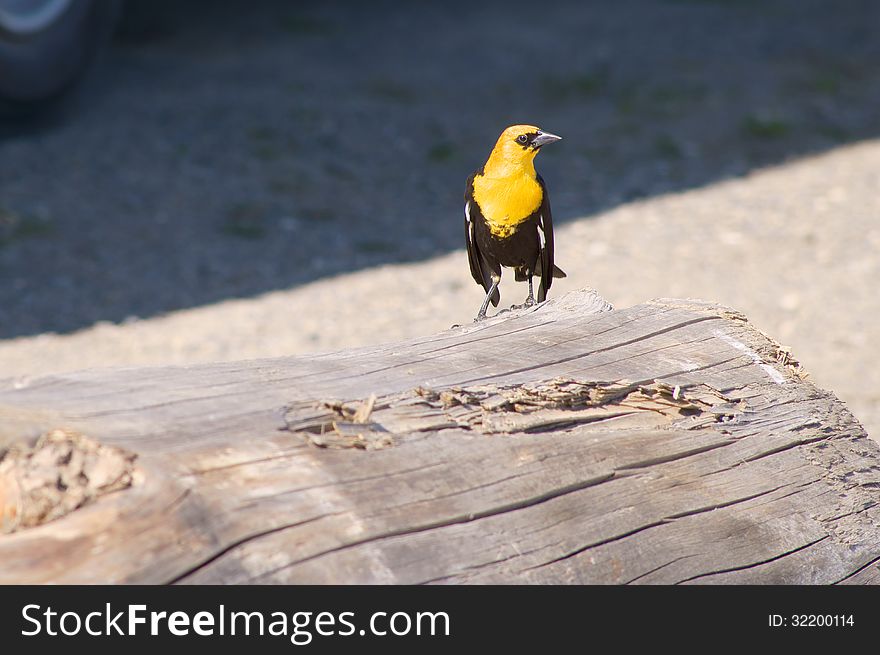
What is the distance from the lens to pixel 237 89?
8625 millimetres

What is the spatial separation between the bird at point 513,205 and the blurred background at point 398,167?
2.14 meters

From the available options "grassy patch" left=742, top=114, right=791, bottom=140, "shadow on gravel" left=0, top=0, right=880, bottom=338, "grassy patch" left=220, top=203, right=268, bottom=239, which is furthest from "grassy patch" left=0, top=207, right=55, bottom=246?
"grassy patch" left=742, top=114, right=791, bottom=140

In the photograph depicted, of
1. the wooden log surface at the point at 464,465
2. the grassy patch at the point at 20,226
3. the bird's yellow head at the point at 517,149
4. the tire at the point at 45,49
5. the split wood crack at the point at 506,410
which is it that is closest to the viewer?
the wooden log surface at the point at 464,465

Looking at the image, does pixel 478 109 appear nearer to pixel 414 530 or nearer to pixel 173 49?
pixel 173 49

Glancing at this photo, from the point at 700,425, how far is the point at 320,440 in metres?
0.93

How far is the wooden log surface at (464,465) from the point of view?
6.02ft

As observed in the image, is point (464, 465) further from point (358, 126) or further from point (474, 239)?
point (358, 126)

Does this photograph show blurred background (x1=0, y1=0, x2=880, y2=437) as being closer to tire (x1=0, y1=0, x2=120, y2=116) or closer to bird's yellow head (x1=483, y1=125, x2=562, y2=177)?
tire (x1=0, y1=0, x2=120, y2=116)

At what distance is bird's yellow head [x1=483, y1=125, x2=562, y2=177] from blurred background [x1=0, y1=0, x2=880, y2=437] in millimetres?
2314

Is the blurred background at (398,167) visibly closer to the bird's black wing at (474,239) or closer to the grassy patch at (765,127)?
the grassy patch at (765,127)

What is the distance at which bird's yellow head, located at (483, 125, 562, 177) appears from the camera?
3223 mm

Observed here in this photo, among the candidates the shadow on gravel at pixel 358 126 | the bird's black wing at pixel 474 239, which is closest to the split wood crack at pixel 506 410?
the bird's black wing at pixel 474 239

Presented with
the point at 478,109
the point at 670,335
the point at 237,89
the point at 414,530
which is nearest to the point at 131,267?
the point at 237,89

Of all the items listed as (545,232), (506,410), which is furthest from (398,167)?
(506,410)
